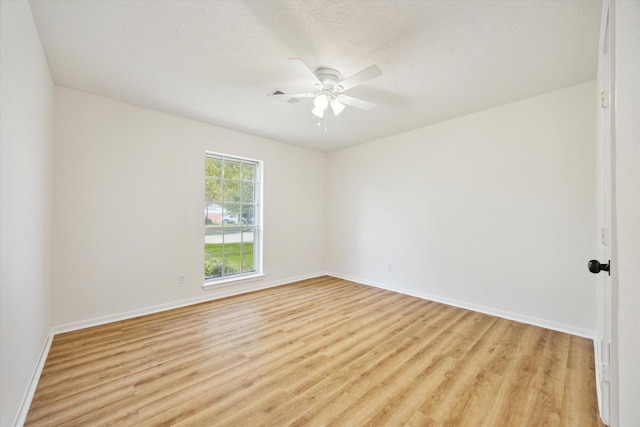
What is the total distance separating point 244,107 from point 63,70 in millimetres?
1706

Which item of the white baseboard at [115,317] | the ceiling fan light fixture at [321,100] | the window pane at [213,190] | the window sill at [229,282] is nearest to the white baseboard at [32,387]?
the white baseboard at [115,317]

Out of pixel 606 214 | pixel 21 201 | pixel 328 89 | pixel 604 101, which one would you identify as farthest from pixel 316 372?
pixel 604 101

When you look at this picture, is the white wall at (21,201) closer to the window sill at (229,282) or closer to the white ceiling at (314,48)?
the white ceiling at (314,48)

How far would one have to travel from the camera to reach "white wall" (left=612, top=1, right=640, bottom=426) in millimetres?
822

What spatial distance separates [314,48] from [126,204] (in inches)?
113

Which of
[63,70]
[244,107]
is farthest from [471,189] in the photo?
[63,70]

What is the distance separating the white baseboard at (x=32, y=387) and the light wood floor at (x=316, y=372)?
0.04 meters

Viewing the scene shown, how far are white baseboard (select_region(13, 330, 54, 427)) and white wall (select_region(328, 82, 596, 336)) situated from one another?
414cm

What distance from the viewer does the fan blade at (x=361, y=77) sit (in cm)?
197

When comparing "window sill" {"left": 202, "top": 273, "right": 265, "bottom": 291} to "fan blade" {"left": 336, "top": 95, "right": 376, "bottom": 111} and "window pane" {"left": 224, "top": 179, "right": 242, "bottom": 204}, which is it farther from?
"fan blade" {"left": 336, "top": 95, "right": 376, "bottom": 111}

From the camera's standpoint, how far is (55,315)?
2750 millimetres

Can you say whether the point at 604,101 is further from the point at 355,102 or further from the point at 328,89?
the point at 328,89

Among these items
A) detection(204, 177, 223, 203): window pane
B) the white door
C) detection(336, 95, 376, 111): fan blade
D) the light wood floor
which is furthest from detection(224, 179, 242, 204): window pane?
the white door

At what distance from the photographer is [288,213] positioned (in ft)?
16.3
